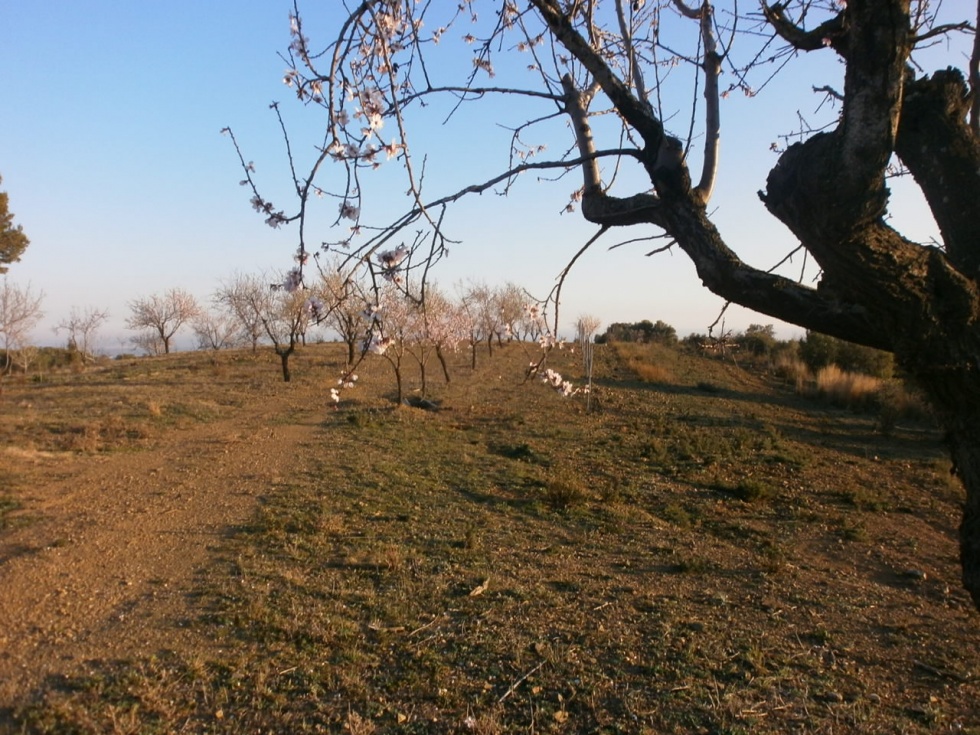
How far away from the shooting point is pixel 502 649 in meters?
4.47

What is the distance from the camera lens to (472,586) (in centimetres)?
→ 564

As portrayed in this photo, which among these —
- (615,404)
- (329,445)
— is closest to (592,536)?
(329,445)

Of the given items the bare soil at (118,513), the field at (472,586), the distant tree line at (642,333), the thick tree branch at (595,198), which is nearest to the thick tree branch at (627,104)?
the thick tree branch at (595,198)

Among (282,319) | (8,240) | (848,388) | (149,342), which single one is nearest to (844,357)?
(848,388)

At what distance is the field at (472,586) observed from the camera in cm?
382

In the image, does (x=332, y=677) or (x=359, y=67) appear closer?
(x=359, y=67)

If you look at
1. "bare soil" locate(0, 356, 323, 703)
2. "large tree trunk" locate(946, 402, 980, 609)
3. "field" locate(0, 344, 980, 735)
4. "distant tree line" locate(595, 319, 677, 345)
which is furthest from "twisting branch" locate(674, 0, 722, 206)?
"distant tree line" locate(595, 319, 677, 345)

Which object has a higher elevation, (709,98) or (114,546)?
(709,98)

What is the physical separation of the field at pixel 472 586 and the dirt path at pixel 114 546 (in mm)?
34

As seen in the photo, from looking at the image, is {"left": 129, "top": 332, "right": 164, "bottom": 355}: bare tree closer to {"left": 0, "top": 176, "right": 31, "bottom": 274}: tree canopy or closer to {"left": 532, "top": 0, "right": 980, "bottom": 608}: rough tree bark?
{"left": 0, "top": 176, "right": 31, "bottom": 274}: tree canopy

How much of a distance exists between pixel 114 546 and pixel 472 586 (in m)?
3.85

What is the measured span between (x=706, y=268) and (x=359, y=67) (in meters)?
1.94

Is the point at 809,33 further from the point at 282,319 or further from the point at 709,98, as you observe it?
the point at 282,319

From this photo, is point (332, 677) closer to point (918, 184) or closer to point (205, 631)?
point (205, 631)
